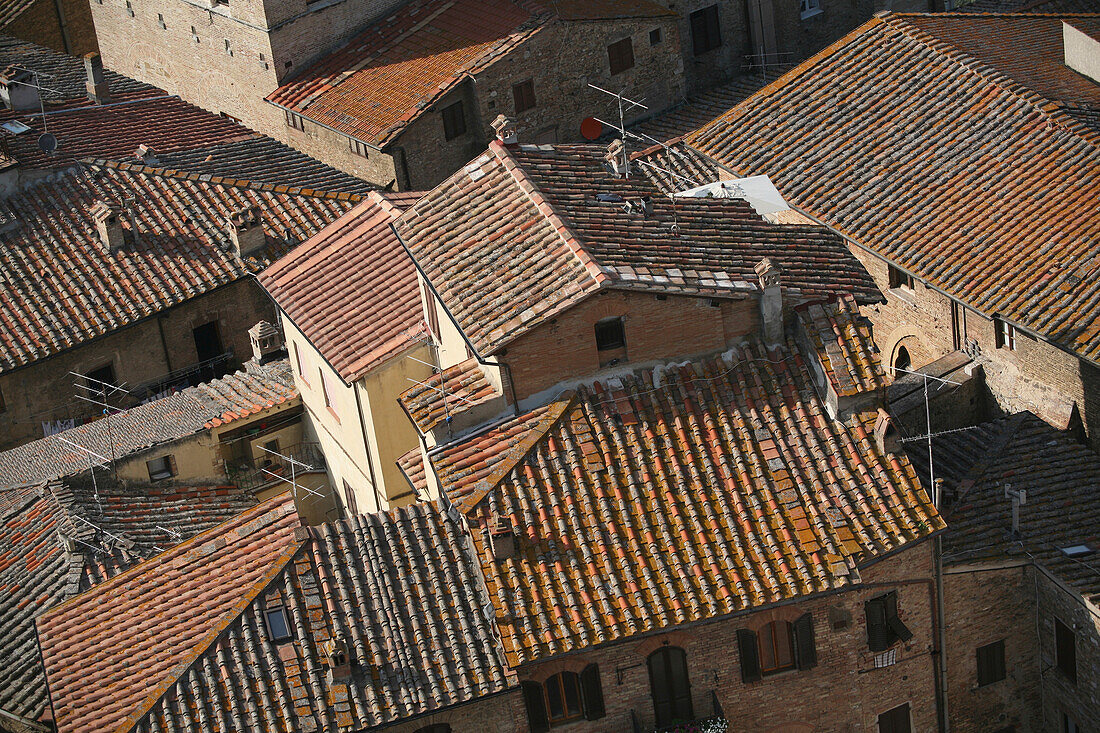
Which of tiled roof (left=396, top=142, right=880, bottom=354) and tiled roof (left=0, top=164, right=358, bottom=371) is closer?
tiled roof (left=396, top=142, right=880, bottom=354)

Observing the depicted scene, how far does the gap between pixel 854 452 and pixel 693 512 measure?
9.19 ft

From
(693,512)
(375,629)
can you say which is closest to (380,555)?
(375,629)

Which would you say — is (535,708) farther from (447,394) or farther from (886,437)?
(886,437)

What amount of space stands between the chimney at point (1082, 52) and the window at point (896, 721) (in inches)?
630

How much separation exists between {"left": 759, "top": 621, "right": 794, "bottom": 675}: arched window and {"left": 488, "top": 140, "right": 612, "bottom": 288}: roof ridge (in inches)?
236

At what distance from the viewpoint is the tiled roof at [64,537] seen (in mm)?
28984

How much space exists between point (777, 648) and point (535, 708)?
392 centimetres

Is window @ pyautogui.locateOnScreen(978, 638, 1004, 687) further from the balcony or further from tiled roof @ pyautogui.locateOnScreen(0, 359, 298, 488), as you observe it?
tiled roof @ pyautogui.locateOnScreen(0, 359, 298, 488)

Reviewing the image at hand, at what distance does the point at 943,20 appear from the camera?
39750 millimetres

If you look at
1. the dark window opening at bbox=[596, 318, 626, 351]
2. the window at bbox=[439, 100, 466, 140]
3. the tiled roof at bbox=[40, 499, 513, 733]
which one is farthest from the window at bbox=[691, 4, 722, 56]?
the tiled roof at bbox=[40, 499, 513, 733]

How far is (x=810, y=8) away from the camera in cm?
4991

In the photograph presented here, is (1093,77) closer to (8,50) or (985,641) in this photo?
(985,641)

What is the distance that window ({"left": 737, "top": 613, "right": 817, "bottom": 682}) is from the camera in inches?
1057

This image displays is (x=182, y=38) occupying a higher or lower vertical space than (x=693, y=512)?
higher
